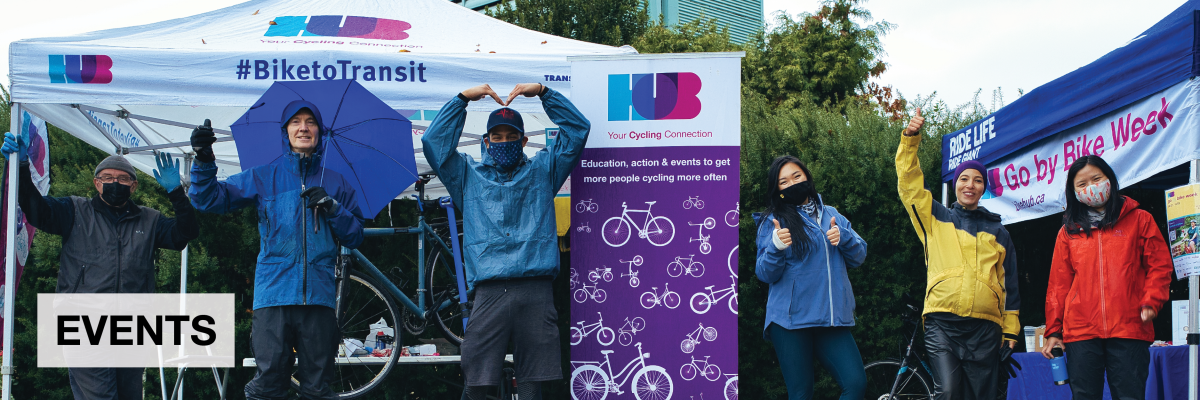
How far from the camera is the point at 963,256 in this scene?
438 cm

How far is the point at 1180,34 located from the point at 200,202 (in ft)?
15.8

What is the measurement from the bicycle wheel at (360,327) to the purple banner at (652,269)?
2.03 metres

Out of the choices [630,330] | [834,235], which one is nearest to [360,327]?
[630,330]

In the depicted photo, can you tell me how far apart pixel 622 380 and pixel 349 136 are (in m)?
1.95

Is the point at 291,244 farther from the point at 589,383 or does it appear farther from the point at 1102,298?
the point at 1102,298

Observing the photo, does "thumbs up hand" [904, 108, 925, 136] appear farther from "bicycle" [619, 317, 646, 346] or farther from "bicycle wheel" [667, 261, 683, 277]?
"bicycle" [619, 317, 646, 346]

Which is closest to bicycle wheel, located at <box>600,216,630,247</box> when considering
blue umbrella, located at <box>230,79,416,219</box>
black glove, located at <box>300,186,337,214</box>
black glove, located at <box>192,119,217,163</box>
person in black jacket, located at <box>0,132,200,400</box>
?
blue umbrella, located at <box>230,79,416,219</box>

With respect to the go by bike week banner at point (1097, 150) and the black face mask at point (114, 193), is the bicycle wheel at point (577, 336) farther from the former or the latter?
the go by bike week banner at point (1097, 150)

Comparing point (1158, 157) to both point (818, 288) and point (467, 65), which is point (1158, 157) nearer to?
point (818, 288)

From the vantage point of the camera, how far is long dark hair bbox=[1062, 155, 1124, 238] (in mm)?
4230

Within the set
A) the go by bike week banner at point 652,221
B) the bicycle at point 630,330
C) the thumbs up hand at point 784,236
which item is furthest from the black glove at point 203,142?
the thumbs up hand at point 784,236

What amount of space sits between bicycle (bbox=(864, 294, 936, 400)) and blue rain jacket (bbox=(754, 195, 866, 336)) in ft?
6.99

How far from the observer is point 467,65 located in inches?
169

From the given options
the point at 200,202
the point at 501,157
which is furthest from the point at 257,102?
the point at 501,157
